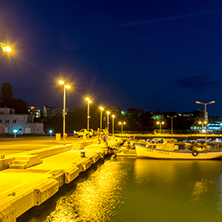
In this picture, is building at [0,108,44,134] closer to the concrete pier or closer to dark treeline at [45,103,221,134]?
dark treeline at [45,103,221,134]

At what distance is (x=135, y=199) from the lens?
16.0 m

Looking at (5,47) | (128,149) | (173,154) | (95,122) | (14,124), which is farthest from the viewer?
(95,122)

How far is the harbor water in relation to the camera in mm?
12812

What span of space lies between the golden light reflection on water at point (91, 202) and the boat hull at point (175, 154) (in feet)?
47.5

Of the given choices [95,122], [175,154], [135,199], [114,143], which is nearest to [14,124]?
[114,143]

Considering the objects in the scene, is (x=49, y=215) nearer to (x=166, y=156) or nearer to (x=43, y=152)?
(x=43, y=152)

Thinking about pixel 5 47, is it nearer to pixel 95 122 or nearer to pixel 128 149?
pixel 128 149

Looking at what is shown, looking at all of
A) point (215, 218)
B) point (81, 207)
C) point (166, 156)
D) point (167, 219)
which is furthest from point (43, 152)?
point (166, 156)

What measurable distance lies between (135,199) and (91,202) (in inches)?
120

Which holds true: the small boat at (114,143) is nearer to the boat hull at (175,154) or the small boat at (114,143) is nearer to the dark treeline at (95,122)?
the boat hull at (175,154)

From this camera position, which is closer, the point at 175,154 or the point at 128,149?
the point at 175,154

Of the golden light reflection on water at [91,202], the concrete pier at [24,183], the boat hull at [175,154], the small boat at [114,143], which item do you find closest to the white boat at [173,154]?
the boat hull at [175,154]

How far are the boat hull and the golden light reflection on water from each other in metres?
14.5

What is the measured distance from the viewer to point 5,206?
8539 mm
